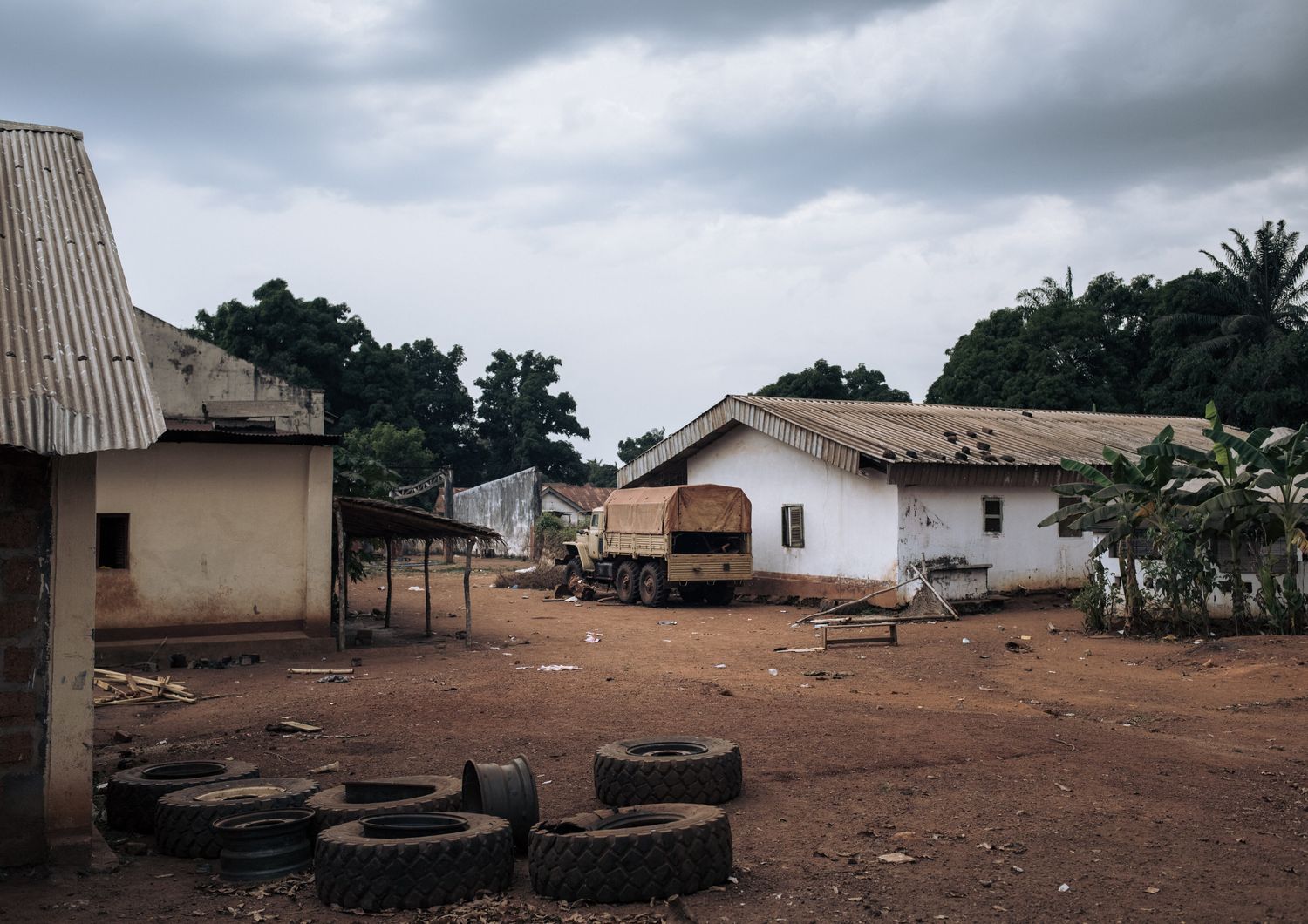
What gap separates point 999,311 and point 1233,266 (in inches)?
373

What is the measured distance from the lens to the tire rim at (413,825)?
6.41 m

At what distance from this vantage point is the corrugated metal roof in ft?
20.9

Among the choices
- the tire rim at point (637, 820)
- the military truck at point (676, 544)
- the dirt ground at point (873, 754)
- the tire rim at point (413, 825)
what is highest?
the military truck at point (676, 544)

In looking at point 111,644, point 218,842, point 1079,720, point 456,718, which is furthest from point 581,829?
point 111,644

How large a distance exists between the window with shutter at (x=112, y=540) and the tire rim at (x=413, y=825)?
11.1 m

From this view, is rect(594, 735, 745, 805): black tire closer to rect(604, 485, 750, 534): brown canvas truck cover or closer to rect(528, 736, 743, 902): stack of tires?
rect(528, 736, 743, 902): stack of tires

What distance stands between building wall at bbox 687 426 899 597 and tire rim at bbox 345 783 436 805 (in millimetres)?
17984

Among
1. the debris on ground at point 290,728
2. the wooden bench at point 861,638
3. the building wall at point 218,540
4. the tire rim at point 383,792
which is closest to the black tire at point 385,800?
the tire rim at point 383,792

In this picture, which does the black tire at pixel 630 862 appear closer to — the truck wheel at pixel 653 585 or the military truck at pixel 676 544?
the military truck at pixel 676 544

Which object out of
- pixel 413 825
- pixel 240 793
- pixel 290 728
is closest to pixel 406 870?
pixel 413 825

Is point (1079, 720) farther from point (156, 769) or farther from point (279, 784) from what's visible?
point (156, 769)

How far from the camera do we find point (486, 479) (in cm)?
6719

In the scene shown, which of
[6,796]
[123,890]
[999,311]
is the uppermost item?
[999,311]

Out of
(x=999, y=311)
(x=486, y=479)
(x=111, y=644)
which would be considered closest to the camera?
(x=111, y=644)
